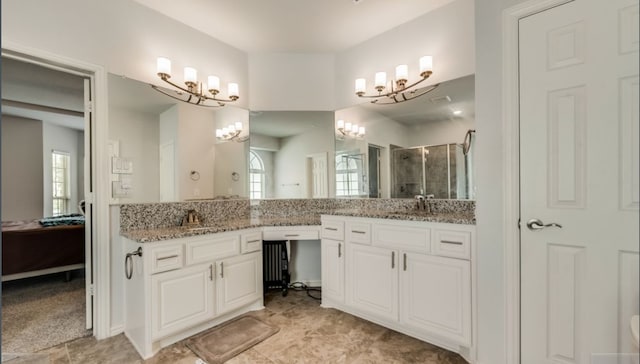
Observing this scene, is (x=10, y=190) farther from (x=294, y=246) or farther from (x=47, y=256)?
(x=294, y=246)

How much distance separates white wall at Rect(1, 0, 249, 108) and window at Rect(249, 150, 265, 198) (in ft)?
2.97

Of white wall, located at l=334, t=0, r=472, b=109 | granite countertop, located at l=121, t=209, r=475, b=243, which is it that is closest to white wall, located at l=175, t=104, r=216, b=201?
granite countertop, located at l=121, t=209, r=475, b=243

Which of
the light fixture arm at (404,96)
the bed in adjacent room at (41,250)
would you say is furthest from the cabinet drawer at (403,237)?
the bed in adjacent room at (41,250)

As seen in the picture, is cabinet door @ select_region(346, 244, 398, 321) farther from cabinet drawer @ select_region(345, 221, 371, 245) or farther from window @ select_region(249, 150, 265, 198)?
window @ select_region(249, 150, 265, 198)

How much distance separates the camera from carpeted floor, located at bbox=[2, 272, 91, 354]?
2361 millimetres

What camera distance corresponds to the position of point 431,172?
277cm

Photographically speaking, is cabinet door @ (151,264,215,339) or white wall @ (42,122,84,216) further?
white wall @ (42,122,84,216)

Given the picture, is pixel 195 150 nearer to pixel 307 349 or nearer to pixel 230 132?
pixel 230 132

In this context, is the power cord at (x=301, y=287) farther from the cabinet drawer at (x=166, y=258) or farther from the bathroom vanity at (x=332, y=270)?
the cabinet drawer at (x=166, y=258)

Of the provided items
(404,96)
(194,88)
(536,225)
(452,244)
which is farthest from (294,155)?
(536,225)

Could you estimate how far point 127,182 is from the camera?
2.54 meters

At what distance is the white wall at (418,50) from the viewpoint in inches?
102

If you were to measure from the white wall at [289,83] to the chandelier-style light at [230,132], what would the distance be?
11.6 inches

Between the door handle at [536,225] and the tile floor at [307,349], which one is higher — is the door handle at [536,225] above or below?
above
